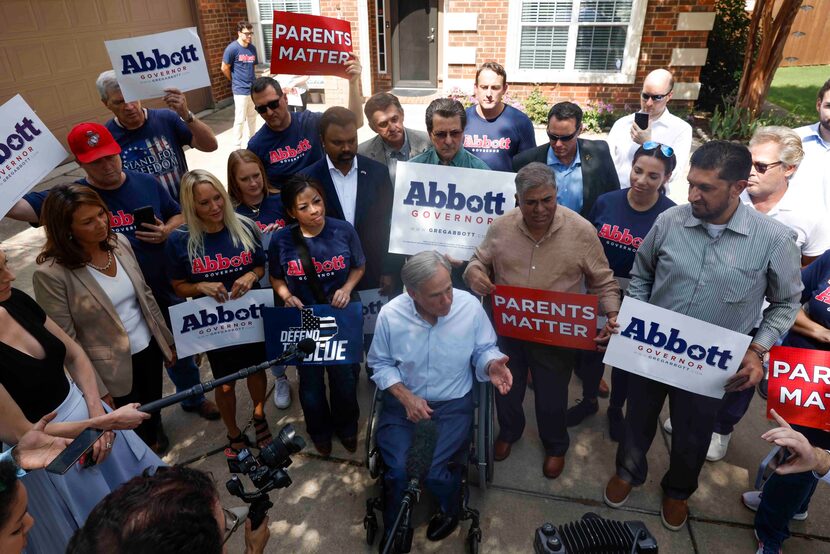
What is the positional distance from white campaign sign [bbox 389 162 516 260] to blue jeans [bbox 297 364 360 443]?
3.14 ft

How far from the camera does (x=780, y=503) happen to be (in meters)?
2.82

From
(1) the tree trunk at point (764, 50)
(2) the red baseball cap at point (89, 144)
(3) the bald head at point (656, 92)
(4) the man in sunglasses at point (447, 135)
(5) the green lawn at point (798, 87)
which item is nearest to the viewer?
(2) the red baseball cap at point (89, 144)

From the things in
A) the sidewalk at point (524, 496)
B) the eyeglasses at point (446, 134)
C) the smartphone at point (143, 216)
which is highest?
the eyeglasses at point (446, 134)

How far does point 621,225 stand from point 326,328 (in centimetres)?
204

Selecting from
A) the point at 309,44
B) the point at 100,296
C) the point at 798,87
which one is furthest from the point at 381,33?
the point at 798,87

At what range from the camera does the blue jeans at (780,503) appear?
273 cm

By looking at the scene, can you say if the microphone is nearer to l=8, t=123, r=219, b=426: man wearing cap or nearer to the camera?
the camera

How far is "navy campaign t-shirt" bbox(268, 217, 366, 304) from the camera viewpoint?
11.1 ft

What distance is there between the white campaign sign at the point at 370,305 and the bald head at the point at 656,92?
2862 millimetres

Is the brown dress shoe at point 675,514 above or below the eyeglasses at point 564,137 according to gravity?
below

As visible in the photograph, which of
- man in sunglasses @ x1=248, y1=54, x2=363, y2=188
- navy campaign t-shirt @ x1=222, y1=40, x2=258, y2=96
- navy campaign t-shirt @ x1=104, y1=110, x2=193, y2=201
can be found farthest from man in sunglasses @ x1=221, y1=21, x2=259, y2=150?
man in sunglasses @ x1=248, y1=54, x2=363, y2=188

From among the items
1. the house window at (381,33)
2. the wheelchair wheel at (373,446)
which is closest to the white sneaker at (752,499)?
the wheelchair wheel at (373,446)

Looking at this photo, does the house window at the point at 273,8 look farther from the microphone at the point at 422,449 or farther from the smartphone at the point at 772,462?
the smartphone at the point at 772,462

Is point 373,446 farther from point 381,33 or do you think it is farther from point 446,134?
point 381,33
